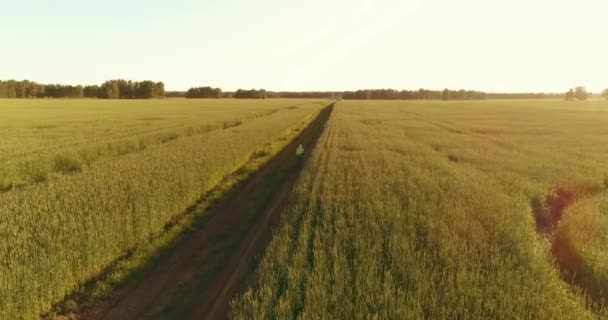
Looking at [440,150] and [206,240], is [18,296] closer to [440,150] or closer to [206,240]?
[206,240]

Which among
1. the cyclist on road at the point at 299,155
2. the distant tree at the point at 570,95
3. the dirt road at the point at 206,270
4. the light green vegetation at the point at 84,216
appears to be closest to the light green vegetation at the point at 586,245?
the dirt road at the point at 206,270

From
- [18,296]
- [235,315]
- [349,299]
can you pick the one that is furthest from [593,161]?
[18,296]

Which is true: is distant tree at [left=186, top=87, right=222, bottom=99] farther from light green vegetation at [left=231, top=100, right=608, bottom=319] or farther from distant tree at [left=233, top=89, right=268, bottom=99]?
light green vegetation at [left=231, top=100, right=608, bottom=319]

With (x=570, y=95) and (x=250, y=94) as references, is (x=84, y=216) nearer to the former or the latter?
(x=250, y=94)

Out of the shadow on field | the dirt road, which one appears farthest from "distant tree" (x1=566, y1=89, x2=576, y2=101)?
the dirt road

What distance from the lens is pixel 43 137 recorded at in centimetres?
2597

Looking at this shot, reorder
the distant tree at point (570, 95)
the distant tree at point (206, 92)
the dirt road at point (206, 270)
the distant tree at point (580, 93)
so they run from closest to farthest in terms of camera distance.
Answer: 1. the dirt road at point (206, 270)
2. the distant tree at point (580, 93)
3. the distant tree at point (206, 92)
4. the distant tree at point (570, 95)

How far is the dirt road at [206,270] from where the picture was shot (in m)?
6.64

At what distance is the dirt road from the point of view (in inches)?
261

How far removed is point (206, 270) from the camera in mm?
8180

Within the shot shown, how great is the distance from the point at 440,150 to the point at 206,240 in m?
16.1

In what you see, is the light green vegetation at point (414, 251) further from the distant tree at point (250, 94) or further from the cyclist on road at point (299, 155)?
the distant tree at point (250, 94)

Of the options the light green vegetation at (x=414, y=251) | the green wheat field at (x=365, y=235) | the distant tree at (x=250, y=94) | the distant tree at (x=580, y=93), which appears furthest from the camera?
the distant tree at (x=250, y=94)

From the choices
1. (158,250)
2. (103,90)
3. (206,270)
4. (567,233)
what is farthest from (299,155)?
(103,90)
